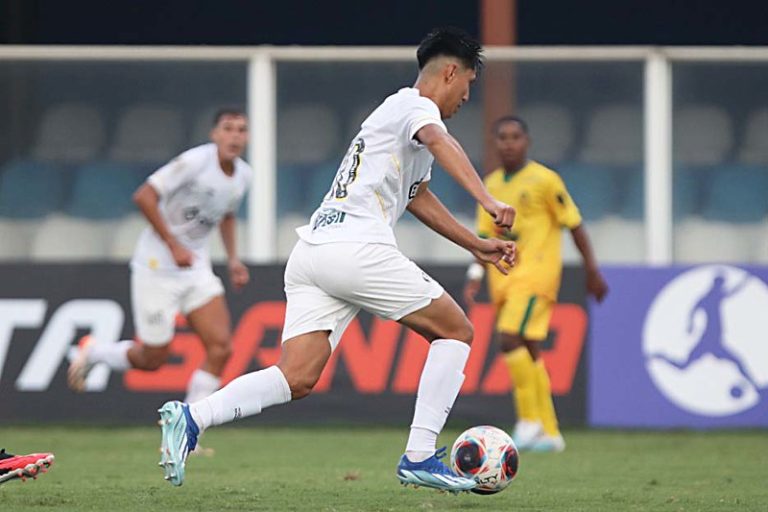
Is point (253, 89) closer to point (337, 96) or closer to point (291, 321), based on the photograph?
point (337, 96)

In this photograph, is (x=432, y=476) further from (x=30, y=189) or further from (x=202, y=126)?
(x=30, y=189)

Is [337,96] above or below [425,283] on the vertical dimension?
above

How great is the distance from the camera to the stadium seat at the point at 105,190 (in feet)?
45.0

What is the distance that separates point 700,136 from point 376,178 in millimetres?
6825

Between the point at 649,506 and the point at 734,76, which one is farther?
the point at 734,76

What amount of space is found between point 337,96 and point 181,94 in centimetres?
123

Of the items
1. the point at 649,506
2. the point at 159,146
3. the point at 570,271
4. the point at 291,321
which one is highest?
the point at 159,146

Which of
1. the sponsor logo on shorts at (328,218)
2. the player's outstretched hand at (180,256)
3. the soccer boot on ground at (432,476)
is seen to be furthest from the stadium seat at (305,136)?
the soccer boot on ground at (432,476)

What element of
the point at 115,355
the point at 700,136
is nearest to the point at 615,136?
the point at 700,136

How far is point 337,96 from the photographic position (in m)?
13.7

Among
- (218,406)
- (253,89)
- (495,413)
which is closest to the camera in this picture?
(218,406)

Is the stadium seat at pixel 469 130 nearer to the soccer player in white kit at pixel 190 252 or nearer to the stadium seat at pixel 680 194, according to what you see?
the stadium seat at pixel 680 194

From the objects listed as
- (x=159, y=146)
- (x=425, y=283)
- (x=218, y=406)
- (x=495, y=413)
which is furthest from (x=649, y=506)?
(x=159, y=146)

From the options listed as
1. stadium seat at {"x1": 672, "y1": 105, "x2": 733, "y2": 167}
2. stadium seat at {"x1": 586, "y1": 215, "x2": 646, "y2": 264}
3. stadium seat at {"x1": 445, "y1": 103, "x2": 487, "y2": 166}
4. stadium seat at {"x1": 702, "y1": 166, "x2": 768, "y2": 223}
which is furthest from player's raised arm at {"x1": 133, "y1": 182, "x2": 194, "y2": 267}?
stadium seat at {"x1": 702, "y1": 166, "x2": 768, "y2": 223}
